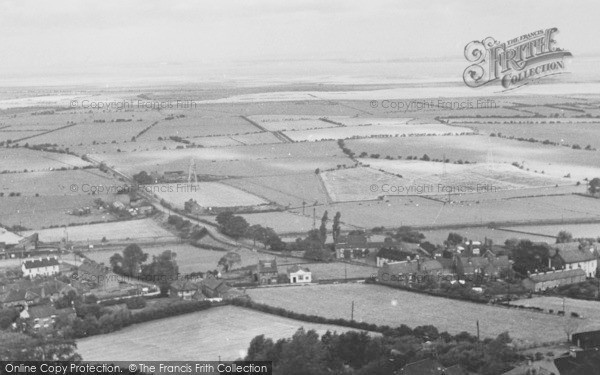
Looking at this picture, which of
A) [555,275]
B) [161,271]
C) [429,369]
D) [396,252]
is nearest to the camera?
[429,369]

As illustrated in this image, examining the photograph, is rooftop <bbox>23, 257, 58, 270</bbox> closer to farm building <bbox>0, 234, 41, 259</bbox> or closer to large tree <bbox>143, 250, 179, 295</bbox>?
farm building <bbox>0, 234, 41, 259</bbox>

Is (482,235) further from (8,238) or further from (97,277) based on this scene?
(8,238)

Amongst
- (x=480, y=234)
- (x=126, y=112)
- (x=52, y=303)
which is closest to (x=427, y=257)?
(x=480, y=234)

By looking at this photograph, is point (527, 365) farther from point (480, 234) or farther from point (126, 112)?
point (126, 112)

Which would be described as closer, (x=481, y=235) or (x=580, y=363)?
(x=580, y=363)

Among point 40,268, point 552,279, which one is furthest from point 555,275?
point 40,268

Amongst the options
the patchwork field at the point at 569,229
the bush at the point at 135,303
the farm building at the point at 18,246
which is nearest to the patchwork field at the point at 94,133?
the farm building at the point at 18,246

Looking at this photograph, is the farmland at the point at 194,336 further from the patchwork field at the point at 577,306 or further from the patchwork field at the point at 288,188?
the patchwork field at the point at 288,188
